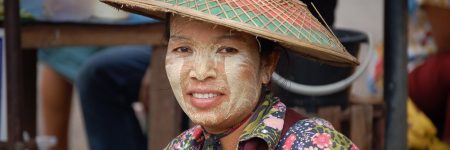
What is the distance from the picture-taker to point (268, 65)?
2402 mm

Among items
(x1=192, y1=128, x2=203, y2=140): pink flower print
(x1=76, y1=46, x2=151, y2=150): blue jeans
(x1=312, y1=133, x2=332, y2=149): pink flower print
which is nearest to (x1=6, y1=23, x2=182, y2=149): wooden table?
(x1=76, y1=46, x2=151, y2=150): blue jeans

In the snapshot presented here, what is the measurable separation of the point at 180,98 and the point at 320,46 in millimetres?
413

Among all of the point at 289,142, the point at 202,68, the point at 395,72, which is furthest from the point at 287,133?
the point at 395,72

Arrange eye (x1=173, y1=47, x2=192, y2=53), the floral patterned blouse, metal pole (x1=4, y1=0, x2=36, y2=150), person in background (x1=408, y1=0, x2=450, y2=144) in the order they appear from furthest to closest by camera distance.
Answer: person in background (x1=408, y1=0, x2=450, y2=144)
metal pole (x1=4, y1=0, x2=36, y2=150)
eye (x1=173, y1=47, x2=192, y2=53)
the floral patterned blouse

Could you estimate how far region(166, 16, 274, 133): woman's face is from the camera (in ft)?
7.33

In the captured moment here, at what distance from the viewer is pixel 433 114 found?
4.13m

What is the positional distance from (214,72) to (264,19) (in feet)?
0.66

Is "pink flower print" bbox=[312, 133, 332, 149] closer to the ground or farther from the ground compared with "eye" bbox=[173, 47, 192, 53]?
closer to the ground

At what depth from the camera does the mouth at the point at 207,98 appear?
2.24m

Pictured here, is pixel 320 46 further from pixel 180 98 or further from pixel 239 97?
pixel 180 98

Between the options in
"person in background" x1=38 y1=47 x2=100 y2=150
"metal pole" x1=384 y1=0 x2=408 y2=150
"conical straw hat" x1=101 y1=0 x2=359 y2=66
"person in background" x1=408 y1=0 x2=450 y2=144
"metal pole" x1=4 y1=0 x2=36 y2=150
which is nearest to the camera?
"conical straw hat" x1=101 y1=0 x2=359 y2=66

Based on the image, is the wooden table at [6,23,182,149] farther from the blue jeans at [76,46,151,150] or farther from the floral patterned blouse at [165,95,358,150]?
the floral patterned blouse at [165,95,358,150]

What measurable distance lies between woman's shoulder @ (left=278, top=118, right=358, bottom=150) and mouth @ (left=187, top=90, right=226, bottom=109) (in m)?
0.20

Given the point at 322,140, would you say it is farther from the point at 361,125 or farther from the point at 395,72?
the point at 361,125
